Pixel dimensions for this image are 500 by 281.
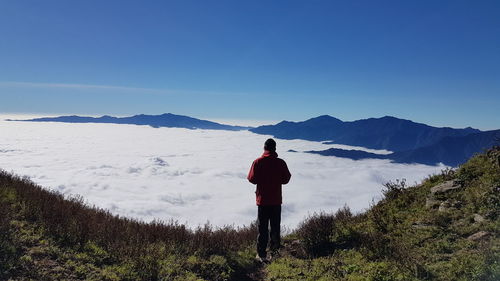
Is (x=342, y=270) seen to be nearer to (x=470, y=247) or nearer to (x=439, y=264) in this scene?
(x=439, y=264)

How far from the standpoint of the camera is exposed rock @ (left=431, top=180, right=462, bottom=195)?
29.2ft

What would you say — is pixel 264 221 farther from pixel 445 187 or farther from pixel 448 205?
pixel 445 187

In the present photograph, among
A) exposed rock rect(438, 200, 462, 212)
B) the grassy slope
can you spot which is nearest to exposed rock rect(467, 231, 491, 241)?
the grassy slope

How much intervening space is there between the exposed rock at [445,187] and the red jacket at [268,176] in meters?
4.90

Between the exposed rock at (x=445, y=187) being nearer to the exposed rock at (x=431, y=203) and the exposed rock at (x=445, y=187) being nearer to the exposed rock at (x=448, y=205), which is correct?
the exposed rock at (x=431, y=203)

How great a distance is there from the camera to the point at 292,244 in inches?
335

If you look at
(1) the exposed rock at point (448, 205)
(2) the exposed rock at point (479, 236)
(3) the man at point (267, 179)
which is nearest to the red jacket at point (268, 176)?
(3) the man at point (267, 179)

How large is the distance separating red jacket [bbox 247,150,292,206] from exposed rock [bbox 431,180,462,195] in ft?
16.1

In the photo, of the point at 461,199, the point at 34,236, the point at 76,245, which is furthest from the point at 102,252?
the point at 461,199

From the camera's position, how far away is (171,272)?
20.0ft

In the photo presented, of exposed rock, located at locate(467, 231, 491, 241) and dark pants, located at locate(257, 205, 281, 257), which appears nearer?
exposed rock, located at locate(467, 231, 491, 241)

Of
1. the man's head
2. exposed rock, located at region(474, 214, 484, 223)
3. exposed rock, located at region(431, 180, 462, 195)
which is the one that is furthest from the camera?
exposed rock, located at region(431, 180, 462, 195)

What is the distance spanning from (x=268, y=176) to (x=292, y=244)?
2229 millimetres

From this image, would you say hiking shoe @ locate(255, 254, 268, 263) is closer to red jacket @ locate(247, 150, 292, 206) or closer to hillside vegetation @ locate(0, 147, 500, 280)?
hillside vegetation @ locate(0, 147, 500, 280)
